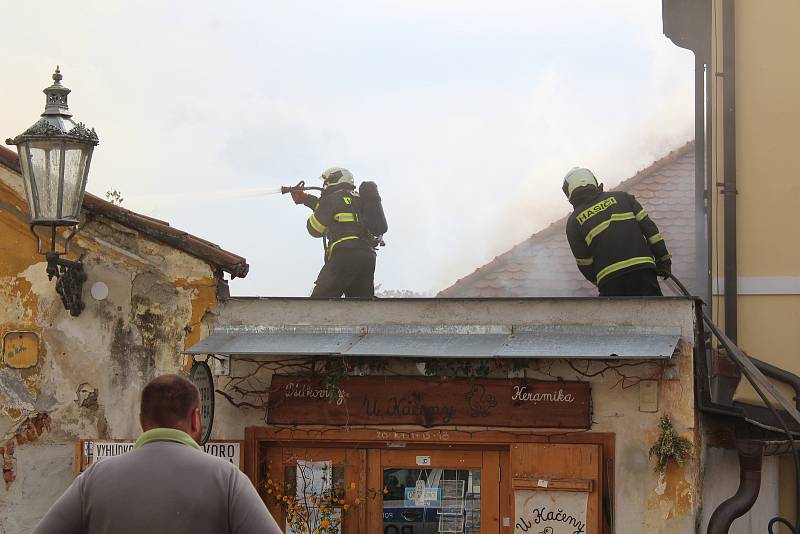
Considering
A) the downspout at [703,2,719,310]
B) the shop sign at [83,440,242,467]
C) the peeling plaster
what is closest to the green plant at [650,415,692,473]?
the shop sign at [83,440,242,467]

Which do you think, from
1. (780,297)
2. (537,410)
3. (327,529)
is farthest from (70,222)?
(780,297)

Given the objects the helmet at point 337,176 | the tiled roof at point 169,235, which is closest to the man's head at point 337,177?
the helmet at point 337,176

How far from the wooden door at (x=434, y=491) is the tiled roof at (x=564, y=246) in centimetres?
751

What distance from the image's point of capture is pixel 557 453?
33.8ft

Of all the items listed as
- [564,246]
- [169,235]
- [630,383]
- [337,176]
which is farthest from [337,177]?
[564,246]

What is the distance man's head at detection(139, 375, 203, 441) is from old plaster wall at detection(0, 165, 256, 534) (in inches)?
244

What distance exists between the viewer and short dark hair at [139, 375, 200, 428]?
493cm

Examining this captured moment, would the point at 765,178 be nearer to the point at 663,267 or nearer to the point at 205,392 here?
the point at 663,267

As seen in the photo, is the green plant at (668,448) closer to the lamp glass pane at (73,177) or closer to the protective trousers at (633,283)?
the protective trousers at (633,283)

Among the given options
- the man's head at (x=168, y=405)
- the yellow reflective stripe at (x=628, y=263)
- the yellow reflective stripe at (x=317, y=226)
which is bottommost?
the man's head at (x=168, y=405)

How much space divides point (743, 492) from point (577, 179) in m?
3.19

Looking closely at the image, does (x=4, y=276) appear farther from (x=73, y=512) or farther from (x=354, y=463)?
(x=73, y=512)

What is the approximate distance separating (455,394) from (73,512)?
6081 millimetres

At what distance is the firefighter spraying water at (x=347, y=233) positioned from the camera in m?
12.8
